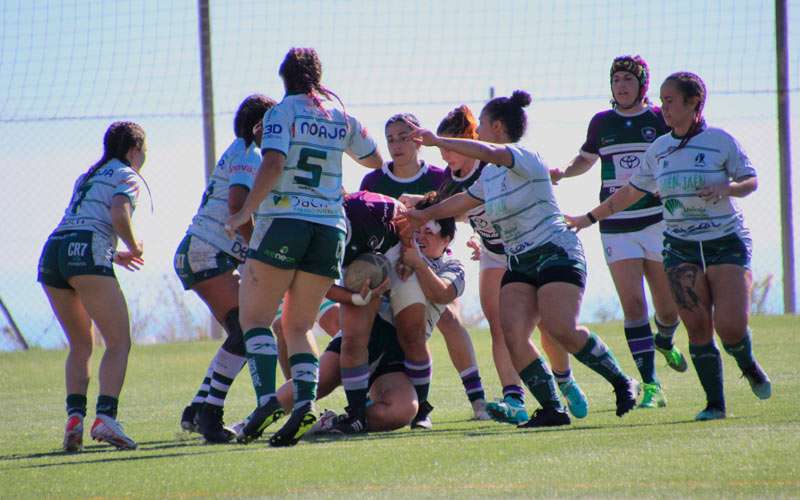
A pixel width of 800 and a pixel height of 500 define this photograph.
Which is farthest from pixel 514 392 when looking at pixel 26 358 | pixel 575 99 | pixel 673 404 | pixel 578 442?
pixel 575 99

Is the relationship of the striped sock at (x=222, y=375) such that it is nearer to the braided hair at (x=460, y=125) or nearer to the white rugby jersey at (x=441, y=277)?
the white rugby jersey at (x=441, y=277)

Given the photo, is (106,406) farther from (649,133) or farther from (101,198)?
(649,133)

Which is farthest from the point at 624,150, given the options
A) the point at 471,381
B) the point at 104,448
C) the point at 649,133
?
the point at 104,448

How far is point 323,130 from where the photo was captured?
265 inches

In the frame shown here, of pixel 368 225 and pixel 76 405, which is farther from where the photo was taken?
pixel 368 225

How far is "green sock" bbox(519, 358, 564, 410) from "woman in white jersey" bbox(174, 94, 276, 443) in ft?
Answer: 5.32

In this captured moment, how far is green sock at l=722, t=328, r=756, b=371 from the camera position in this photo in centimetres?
701

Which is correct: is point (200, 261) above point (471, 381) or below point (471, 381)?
above

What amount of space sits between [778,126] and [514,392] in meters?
10.5

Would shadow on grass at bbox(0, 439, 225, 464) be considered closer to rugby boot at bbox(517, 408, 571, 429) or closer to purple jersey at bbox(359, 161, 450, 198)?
rugby boot at bbox(517, 408, 571, 429)

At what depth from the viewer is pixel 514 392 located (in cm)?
799

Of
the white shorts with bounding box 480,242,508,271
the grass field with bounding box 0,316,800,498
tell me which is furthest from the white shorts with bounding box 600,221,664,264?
the grass field with bounding box 0,316,800,498

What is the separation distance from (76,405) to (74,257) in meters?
0.81

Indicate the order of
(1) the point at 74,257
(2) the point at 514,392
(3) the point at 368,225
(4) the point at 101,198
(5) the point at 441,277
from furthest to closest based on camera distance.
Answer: (2) the point at 514,392, (5) the point at 441,277, (3) the point at 368,225, (4) the point at 101,198, (1) the point at 74,257
